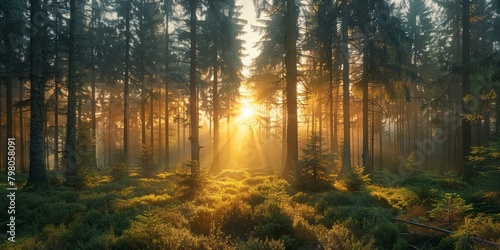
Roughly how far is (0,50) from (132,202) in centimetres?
1665

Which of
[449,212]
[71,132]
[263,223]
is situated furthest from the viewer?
[71,132]

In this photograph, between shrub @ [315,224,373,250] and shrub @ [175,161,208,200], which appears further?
shrub @ [175,161,208,200]

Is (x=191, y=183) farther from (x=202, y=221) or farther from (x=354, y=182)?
(x=354, y=182)

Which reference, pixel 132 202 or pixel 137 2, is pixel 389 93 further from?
pixel 137 2

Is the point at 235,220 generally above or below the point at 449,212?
below

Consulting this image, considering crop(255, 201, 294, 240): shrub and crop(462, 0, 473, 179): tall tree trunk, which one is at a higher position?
crop(462, 0, 473, 179): tall tree trunk

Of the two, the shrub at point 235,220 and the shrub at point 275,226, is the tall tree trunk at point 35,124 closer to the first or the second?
the shrub at point 235,220

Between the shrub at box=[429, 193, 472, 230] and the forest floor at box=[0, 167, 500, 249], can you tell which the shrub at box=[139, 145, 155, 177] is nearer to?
the forest floor at box=[0, 167, 500, 249]

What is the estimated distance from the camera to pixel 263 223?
610cm

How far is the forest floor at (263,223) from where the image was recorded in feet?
15.3

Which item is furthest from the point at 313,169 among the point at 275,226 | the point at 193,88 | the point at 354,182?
the point at 193,88

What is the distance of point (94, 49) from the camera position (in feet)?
73.5

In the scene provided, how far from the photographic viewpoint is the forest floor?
4676 millimetres

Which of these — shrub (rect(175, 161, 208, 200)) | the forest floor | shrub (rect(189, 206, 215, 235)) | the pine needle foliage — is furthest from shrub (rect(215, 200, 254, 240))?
the pine needle foliage
